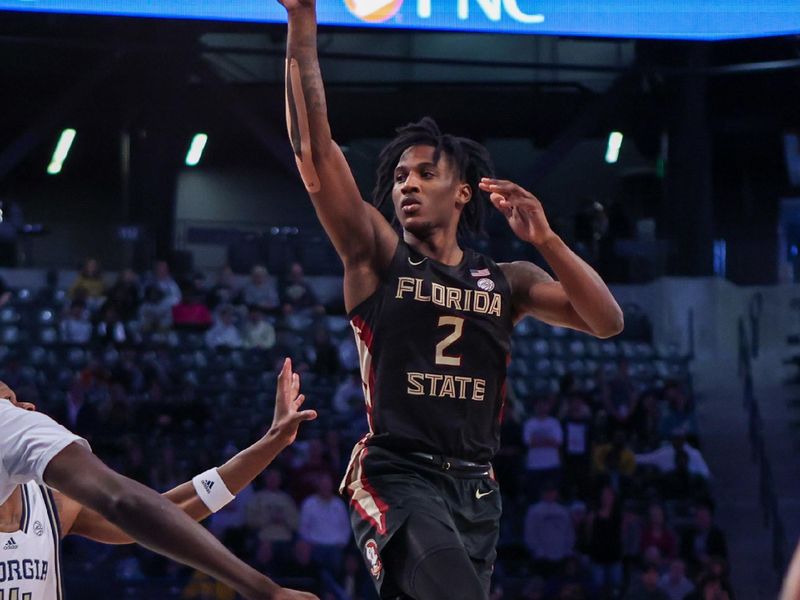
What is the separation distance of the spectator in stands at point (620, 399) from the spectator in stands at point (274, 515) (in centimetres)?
374

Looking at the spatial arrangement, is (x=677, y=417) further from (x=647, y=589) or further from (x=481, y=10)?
(x=481, y=10)

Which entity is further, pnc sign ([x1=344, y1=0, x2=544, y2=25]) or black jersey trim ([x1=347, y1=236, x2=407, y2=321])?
pnc sign ([x1=344, y1=0, x2=544, y2=25])

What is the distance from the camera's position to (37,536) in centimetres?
377

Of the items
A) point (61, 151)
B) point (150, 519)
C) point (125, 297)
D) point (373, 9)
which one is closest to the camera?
point (150, 519)

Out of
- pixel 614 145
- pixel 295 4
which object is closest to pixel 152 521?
pixel 295 4

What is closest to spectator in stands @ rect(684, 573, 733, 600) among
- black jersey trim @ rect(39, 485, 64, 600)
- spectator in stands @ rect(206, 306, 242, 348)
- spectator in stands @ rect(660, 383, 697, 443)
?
spectator in stands @ rect(660, 383, 697, 443)

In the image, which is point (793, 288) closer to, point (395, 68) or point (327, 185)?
point (395, 68)

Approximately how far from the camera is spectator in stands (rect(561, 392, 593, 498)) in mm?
13195

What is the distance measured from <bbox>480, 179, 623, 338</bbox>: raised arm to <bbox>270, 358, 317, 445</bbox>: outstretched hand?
2.82 ft

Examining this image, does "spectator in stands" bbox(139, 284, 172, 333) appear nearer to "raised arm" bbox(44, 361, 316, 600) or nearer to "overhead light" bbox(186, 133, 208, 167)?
"overhead light" bbox(186, 133, 208, 167)

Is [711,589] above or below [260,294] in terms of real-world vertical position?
below

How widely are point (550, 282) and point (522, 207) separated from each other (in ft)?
1.55

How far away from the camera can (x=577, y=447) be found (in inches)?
529

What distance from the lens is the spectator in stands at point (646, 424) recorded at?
13.9 metres
